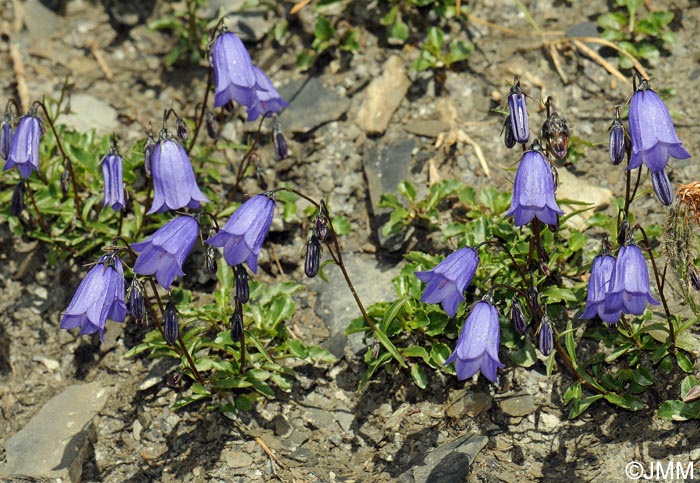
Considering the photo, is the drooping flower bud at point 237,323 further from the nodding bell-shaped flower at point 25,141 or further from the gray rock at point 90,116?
the gray rock at point 90,116

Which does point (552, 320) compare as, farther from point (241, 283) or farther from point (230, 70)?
point (230, 70)

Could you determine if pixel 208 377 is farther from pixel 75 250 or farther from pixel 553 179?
pixel 553 179

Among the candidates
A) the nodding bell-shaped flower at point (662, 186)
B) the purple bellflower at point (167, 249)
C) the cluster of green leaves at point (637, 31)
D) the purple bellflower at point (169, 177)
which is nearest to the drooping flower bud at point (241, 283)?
the purple bellflower at point (167, 249)

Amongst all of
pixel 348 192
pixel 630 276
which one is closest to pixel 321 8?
pixel 348 192

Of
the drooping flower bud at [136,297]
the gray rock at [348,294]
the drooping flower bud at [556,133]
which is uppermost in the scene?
the drooping flower bud at [556,133]

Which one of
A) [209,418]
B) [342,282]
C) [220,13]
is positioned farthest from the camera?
[220,13]

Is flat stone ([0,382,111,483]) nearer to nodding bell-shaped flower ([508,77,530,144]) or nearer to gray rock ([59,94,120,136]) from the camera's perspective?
gray rock ([59,94,120,136])

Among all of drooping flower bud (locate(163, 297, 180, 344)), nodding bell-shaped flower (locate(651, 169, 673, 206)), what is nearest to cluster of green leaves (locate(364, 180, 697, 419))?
nodding bell-shaped flower (locate(651, 169, 673, 206))
